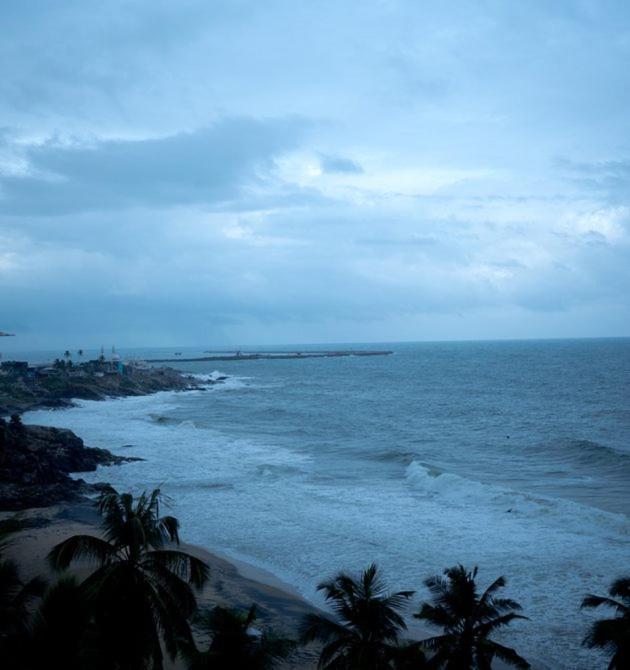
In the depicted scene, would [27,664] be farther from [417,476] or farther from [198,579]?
[417,476]

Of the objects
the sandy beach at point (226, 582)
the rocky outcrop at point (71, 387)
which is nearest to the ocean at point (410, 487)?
the sandy beach at point (226, 582)

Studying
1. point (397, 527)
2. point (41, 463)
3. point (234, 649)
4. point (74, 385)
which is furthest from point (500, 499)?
point (74, 385)

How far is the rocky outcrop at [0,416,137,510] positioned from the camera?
29.3 metres

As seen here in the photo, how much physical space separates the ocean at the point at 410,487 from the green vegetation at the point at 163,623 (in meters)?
4.85

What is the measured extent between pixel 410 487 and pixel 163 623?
2426cm

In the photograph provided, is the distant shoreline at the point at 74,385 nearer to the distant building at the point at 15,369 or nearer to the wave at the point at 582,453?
the distant building at the point at 15,369

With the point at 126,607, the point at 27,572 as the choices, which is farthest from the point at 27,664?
the point at 27,572

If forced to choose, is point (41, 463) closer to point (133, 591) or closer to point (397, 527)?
point (397, 527)

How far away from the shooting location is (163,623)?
35.3 ft

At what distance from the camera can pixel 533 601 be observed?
61.3 ft

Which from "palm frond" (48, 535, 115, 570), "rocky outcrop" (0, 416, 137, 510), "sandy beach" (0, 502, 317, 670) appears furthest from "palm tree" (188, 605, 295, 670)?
"rocky outcrop" (0, 416, 137, 510)

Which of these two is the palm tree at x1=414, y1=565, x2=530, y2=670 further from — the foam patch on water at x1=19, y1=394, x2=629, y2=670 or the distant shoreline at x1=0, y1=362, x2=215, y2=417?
the distant shoreline at x1=0, y1=362, x2=215, y2=417

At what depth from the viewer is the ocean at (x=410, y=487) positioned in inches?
830

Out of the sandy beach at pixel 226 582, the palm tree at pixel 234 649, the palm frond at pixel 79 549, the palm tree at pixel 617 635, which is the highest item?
the palm frond at pixel 79 549
